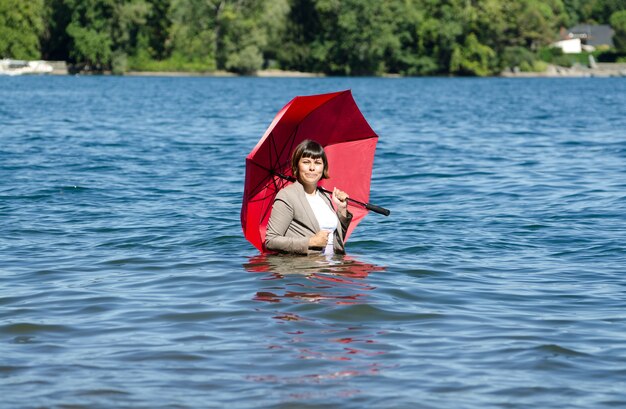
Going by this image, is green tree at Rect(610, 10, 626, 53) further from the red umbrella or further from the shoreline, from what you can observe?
the red umbrella

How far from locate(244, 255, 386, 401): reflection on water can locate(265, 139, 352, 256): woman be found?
355 mm

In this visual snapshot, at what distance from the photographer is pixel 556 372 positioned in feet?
25.0

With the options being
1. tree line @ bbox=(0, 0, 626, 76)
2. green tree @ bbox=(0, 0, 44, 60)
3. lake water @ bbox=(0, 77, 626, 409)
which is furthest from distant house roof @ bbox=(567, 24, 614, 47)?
lake water @ bbox=(0, 77, 626, 409)

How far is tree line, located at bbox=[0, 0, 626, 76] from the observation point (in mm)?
118000

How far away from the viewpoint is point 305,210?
10.5 m

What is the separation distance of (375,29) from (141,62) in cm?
2789

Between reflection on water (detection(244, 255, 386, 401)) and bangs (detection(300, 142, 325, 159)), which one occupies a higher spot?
bangs (detection(300, 142, 325, 159))

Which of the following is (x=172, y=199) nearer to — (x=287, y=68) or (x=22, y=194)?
(x=22, y=194)

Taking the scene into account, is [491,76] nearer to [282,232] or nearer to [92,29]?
[92,29]

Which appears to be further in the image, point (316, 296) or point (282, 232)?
point (282, 232)

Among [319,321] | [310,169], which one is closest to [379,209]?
[310,169]

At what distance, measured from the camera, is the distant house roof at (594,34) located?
17662 centimetres

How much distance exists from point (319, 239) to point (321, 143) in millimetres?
1444

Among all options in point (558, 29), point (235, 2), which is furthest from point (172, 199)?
point (558, 29)
